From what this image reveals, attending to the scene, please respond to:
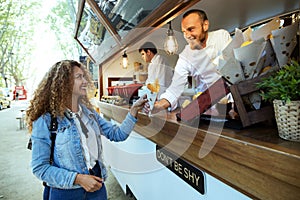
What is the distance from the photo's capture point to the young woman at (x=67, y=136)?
1177 millimetres

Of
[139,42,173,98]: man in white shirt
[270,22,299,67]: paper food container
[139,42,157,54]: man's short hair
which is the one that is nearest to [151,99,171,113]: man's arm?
[270,22,299,67]: paper food container

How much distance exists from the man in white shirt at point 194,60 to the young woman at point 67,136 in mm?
209

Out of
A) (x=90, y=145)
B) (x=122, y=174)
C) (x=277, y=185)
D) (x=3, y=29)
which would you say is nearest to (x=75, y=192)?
(x=90, y=145)

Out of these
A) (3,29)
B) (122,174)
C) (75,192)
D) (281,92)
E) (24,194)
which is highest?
(3,29)

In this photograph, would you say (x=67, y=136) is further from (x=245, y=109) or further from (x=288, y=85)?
(x=288, y=85)

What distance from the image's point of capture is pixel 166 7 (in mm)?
1534

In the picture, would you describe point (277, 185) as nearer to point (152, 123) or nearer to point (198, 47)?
point (152, 123)

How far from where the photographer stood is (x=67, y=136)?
125cm

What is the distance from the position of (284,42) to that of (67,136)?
112 centimetres

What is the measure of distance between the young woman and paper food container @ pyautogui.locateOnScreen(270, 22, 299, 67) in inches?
35.2

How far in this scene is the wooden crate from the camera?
2.53 ft

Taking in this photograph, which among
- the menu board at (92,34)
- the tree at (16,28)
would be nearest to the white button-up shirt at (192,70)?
the menu board at (92,34)

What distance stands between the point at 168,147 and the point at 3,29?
14307 millimetres

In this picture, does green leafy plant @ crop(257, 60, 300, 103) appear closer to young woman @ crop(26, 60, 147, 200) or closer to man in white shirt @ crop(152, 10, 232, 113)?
man in white shirt @ crop(152, 10, 232, 113)
